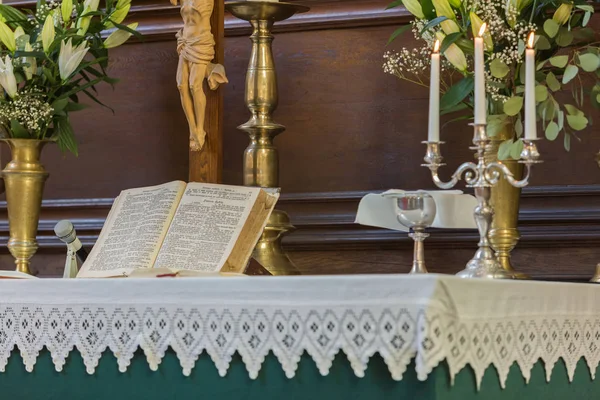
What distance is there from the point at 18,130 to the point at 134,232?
0.74m

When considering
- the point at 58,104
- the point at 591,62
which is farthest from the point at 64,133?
the point at 591,62

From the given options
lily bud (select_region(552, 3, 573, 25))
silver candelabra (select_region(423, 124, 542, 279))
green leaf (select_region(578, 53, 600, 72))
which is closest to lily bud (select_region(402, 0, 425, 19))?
lily bud (select_region(552, 3, 573, 25))

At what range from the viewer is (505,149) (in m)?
2.57

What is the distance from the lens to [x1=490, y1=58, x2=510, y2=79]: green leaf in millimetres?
2624

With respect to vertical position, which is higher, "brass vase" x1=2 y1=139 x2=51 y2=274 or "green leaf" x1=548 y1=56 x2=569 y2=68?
"green leaf" x1=548 y1=56 x2=569 y2=68

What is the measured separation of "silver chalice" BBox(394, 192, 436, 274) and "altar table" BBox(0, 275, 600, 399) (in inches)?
13.3

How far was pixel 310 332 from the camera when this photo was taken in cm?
180

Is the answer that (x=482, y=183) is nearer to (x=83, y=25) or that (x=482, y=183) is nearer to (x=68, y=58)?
(x=68, y=58)

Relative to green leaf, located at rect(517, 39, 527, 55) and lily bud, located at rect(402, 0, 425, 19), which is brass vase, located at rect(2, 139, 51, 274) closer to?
lily bud, located at rect(402, 0, 425, 19)

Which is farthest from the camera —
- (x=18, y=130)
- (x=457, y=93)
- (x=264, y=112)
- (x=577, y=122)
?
(x=18, y=130)

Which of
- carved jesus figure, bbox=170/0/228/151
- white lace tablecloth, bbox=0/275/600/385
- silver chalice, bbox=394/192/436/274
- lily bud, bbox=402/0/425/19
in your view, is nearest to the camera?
white lace tablecloth, bbox=0/275/600/385

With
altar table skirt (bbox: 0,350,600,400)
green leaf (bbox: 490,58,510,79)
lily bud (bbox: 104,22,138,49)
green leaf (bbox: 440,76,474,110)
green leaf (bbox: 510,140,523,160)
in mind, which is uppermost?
lily bud (bbox: 104,22,138,49)

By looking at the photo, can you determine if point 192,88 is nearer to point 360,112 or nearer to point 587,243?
point 360,112

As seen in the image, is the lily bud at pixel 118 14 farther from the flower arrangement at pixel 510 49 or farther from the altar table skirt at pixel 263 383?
the altar table skirt at pixel 263 383
